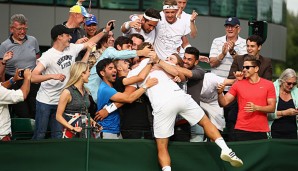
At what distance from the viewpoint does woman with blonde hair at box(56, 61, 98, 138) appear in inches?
501

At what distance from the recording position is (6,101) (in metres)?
12.6

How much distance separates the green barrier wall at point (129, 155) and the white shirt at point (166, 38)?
2.20 metres

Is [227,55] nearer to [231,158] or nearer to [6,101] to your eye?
[231,158]

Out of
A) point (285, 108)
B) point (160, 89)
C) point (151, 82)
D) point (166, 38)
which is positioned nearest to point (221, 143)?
point (160, 89)

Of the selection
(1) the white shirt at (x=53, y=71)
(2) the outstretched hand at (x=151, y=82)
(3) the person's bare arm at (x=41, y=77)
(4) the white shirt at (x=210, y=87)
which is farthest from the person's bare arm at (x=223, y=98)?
(3) the person's bare arm at (x=41, y=77)

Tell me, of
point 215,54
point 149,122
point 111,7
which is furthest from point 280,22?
point 149,122

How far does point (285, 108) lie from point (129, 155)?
2636 millimetres

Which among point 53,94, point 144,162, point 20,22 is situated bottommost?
point 144,162

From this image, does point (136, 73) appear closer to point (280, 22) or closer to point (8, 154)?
point (8, 154)

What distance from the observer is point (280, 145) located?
1393 centimetres

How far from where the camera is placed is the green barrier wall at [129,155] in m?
12.8

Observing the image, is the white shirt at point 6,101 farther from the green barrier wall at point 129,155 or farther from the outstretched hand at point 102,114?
the outstretched hand at point 102,114

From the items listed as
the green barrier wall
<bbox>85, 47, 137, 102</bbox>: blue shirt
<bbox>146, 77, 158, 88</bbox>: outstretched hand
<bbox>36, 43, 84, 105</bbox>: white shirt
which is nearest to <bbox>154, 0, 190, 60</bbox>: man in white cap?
<bbox>85, 47, 137, 102</bbox>: blue shirt

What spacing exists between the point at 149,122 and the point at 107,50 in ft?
4.29
